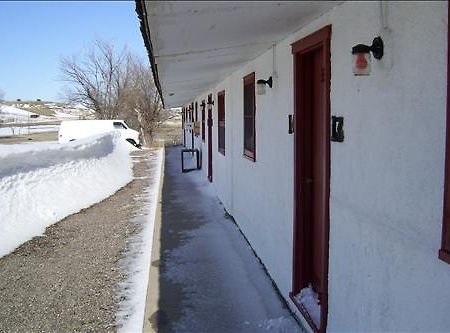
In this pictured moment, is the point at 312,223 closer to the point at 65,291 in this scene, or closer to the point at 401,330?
the point at 401,330

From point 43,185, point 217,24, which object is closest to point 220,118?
point 43,185

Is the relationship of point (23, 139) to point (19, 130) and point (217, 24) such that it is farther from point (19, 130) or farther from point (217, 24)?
point (217, 24)

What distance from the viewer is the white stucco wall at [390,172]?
201 centimetres

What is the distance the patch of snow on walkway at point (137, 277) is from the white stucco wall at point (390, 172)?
190 cm

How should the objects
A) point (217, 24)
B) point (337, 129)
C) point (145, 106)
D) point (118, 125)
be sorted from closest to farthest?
point (337, 129)
point (217, 24)
point (118, 125)
point (145, 106)

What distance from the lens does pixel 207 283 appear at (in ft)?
16.8

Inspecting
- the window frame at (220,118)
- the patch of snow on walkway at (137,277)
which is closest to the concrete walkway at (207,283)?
the patch of snow on walkway at (137,277)

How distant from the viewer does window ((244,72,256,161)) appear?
624 cm

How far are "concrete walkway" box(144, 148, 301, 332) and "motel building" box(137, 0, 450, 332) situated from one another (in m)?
0.26

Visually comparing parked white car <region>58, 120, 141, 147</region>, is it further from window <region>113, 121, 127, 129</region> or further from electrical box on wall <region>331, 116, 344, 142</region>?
electrical box on wall <region>331, 116, 344, 142</region>

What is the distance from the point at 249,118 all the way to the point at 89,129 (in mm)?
21507

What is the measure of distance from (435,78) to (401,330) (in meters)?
1.25

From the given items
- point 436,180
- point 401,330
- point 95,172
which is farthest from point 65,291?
point 95,172

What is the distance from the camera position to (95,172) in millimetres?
12328
